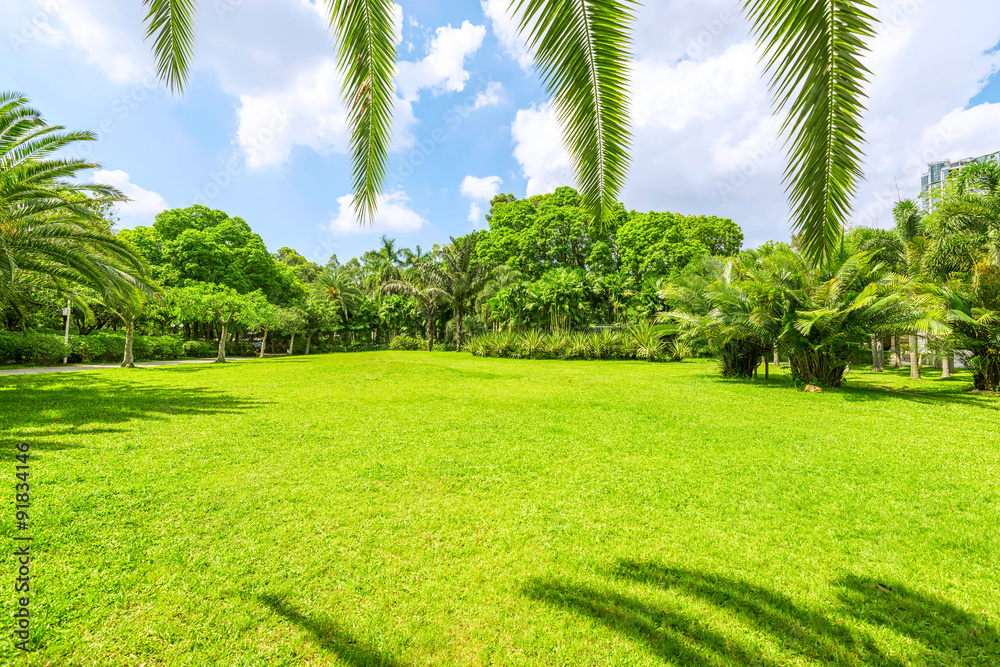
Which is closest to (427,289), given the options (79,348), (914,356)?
(79,348)

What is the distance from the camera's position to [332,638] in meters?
2.28

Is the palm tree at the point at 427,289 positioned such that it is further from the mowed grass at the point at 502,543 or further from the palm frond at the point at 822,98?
the palm frond at the point at 822,98

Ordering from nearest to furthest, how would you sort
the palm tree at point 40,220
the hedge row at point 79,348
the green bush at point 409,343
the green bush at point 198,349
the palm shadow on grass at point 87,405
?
the palm shadow on grass at point 87,405 → the palm tree at point 40,220 → the hedge row at point 79,348 → the green bush at point 198,349 → the green bush at point 409,343

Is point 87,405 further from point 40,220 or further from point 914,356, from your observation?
point 914,356

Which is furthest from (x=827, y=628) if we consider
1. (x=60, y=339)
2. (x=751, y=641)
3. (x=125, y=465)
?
(x=60, y=339)

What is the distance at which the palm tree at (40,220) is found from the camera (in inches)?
326

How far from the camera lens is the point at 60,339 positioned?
17438 millimetres

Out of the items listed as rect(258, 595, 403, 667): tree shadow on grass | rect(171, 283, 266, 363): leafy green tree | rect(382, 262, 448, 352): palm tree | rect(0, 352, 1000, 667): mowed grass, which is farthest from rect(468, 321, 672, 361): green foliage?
rect(258, 595, 403, 667): tree shadow on grass

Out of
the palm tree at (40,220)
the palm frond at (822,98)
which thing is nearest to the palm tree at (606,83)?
the palm frond at (822,98)

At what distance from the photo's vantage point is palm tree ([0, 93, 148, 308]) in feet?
27.2

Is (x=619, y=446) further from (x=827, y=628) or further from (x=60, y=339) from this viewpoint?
(x=60, y=339)

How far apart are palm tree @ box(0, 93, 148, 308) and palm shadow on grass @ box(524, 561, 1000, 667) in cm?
1236

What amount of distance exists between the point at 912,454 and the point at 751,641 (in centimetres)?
583

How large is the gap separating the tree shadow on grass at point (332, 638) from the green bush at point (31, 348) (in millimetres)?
21767
